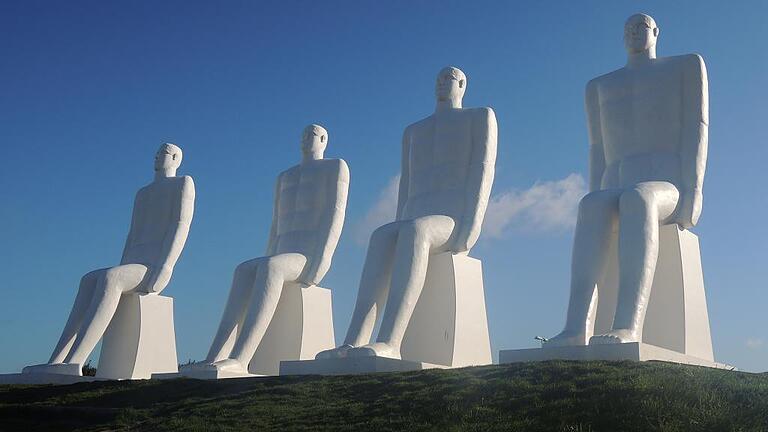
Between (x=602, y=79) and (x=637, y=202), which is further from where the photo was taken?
(x=602, y=79)

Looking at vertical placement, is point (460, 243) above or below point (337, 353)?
above

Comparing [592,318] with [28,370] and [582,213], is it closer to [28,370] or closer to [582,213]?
[582,213]

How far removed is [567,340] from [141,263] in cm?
861

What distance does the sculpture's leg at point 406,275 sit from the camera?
11867mm

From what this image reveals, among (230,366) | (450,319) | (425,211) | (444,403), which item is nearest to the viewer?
(444,403)

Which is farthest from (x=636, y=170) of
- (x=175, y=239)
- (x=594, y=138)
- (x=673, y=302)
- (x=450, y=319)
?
(x=175, y=239)

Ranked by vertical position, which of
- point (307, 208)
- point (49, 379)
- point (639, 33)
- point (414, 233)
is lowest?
point (49, 379)

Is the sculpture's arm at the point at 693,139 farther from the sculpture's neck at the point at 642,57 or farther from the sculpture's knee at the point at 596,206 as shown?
the sculpture's knee at the point at 596,206

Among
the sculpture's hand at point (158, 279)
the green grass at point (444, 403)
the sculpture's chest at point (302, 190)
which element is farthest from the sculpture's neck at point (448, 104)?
the sculpture's hand at point (158, 279)

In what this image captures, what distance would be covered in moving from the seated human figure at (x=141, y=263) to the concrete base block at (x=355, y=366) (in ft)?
14.2

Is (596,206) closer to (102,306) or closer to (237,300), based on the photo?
(237,300)

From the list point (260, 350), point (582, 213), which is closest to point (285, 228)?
point (260, 350)

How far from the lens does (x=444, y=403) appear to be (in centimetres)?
911

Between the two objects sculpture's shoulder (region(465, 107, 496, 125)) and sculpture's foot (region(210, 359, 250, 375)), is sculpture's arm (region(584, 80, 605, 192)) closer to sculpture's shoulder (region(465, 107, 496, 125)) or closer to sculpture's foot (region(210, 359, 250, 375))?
sculpture's shoulder (region(465, 107, 496, 125))
